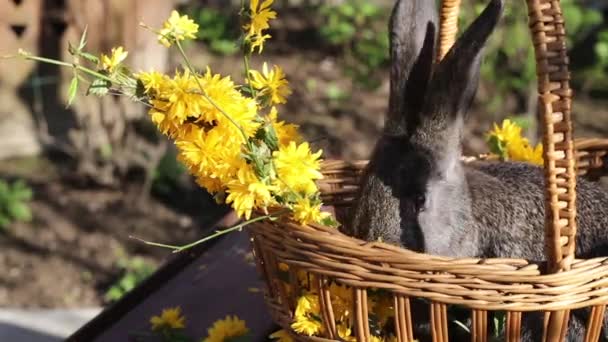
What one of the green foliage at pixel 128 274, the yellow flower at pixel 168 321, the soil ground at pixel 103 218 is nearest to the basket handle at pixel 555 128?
the yellow flower at pixel 168 321

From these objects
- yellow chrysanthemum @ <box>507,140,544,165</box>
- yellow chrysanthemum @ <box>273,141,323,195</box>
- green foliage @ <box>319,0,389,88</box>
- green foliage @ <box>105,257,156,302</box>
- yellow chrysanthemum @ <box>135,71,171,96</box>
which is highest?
green foliage @ <box>319,0,389,88</box>

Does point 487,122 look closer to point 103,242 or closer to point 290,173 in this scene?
point 103,242

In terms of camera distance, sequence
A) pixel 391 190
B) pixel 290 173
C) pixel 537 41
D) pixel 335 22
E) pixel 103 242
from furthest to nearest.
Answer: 1. pixel 335 22
2. pixel 103 242
3. pixel 391 190
4. pixel 290 173
5. pixel 537 41

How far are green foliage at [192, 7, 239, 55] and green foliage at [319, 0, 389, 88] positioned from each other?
56 cm

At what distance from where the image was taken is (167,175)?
12.8 feet

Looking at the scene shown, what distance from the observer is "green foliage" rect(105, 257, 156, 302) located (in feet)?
10.5

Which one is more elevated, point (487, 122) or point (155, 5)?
point (155, 5)

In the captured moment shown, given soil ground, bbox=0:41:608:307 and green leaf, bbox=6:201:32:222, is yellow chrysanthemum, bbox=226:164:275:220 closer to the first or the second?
soil ground, bbox=0:41:608:307

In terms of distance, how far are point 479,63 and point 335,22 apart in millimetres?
3833

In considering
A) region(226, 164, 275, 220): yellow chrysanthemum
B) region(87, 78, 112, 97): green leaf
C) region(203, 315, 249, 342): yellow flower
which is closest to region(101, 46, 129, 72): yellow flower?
region(87, 78, 112, 97): green leaf

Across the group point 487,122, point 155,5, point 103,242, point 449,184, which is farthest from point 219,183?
point 487,122

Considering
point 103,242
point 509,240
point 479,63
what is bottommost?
point 103,242

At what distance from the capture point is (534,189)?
1.83m

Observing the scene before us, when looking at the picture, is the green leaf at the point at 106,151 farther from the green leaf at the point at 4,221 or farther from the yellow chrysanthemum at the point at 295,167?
the yellow chrysanthemum at the point at 295,167
